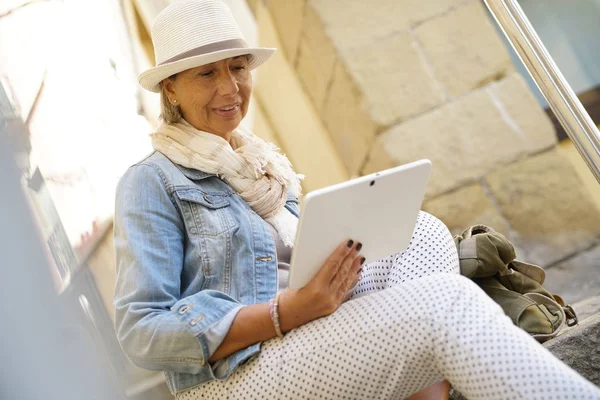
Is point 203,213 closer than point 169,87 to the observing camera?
Yes

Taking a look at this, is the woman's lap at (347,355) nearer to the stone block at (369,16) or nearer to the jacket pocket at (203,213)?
the jacket pocket at (203,213)

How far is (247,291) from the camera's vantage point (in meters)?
1.11

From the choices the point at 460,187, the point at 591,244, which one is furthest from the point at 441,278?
the point at 591,244

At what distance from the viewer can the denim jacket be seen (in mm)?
976

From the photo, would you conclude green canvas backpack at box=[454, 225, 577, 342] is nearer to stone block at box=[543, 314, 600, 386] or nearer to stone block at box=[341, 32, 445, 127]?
stone block at box=[543, 314, 600, 386]

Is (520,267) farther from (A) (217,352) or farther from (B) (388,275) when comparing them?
(A) (217,352)

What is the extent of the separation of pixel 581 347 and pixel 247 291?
608 mm

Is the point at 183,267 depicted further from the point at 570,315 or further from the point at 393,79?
the point at 393,79

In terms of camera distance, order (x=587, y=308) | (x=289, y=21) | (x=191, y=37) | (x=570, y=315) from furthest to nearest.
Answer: (x=289, y=21), (x=587, y=308), (x=570, y=315), (x=191, y=37)

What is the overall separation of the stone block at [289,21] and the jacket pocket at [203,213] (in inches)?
46.9

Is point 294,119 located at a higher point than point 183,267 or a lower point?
higher

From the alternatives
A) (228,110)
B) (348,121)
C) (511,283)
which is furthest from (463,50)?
(228,110)

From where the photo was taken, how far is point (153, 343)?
97 cm

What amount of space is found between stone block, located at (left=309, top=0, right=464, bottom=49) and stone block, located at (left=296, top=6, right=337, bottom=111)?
0.03 metres
